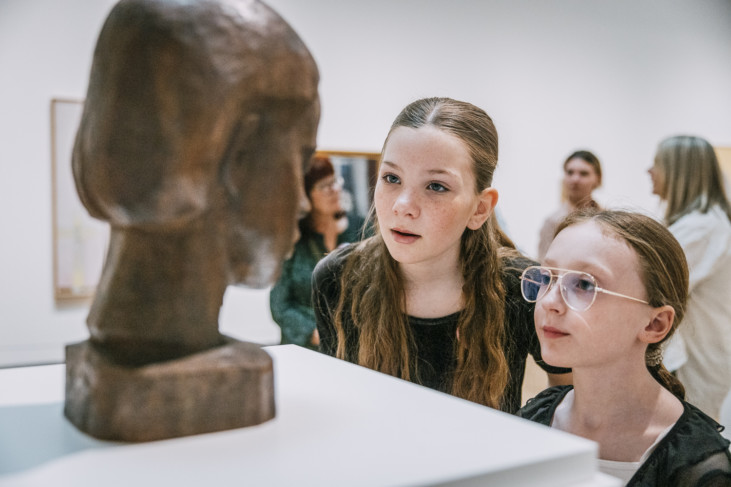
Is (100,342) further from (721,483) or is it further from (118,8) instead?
(721,483)

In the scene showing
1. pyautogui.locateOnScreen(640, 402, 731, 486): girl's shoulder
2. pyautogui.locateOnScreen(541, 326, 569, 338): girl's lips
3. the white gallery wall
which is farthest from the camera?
the white gallery wall

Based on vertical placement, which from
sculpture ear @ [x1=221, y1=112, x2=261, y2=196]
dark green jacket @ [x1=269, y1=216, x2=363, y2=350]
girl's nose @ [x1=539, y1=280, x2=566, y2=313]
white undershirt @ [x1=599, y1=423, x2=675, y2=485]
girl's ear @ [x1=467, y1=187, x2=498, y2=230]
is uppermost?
sculpture ear @ [x1=221, y1=112, x2=261, y2=196]

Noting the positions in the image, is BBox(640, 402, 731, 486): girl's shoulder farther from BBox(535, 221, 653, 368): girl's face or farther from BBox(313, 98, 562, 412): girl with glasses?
BBox(313, 98, 562, 412): girl with glasses

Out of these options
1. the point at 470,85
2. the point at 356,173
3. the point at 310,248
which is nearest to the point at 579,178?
the point at 470,85

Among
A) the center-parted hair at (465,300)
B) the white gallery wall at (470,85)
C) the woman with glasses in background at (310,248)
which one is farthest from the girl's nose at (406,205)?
the white gallery wall at (470,85)

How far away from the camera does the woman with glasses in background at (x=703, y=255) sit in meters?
3.12

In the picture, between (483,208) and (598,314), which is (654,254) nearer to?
(598,314)

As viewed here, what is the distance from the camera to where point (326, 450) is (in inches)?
35.0

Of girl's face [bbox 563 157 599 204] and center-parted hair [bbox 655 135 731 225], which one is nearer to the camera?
center-parted hair [bbox 655 135 731 225]

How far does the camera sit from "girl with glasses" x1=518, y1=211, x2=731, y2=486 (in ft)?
4.16

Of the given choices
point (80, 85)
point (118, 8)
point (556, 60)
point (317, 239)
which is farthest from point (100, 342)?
point (556, 60)

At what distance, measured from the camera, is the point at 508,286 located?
180 cm

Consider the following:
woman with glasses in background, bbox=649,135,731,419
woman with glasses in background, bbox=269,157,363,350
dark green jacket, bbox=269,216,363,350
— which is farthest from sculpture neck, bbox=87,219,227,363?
woman with glasses in background, bbox=649,135,731,419

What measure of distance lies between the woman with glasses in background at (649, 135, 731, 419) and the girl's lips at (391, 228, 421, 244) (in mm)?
1912
